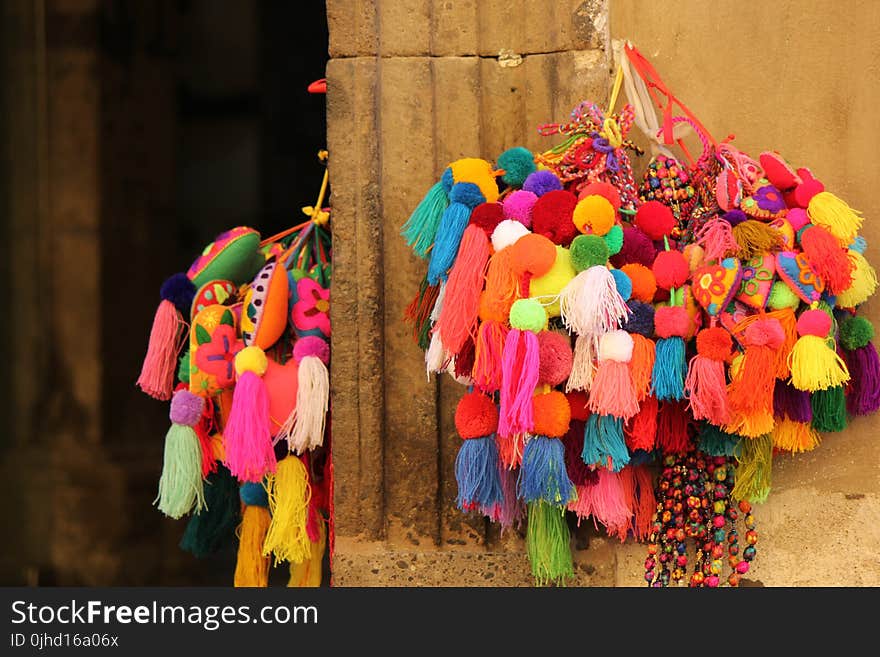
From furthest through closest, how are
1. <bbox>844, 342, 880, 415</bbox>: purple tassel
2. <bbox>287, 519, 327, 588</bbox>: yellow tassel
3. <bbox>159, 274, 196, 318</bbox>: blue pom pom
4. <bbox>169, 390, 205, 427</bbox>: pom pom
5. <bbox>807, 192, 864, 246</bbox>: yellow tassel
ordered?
<bbox>287, 519, 327, 588</bbox>: yellow tassel
<bbox>159, 274, 196, 318</bbox>: blue pom pom
<bbox>169, 390, 205, 427</bbox>: pom pom
<bbox>844, 342, 880, 415</bbox>: purple tassel
<bbox>807, 192, 864, 246</bbox>: yellow tassel

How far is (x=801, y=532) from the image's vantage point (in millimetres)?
2010

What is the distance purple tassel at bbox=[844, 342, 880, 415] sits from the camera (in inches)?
74.3

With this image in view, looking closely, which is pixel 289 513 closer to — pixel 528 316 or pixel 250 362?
pixel 250 362

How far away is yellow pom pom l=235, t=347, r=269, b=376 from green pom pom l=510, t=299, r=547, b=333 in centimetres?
59

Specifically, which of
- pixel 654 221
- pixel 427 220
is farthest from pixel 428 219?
pixel 654 221

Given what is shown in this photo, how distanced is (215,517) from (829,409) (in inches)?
48.0

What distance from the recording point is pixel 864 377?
189 centimetres

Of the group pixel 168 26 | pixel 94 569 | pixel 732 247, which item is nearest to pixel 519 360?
pixel 732 247

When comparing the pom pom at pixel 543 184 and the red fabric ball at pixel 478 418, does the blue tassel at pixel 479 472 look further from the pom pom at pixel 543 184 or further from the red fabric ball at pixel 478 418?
the pom pom at pixel 543 184

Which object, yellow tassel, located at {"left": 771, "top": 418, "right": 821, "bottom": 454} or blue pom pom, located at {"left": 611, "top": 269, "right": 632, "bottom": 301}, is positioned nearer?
blue pom pom, located at {"left": 611, "top": 269, "right": 632, "bottom": 301}

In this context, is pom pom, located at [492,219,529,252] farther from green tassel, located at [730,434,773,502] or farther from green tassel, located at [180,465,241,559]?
green tassel, located at [180,465,241,559]

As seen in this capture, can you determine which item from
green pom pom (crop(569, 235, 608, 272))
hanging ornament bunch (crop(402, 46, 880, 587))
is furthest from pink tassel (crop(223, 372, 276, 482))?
green pom pom (crop(569, 235, 608, 272))

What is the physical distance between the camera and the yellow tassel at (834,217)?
179 cm

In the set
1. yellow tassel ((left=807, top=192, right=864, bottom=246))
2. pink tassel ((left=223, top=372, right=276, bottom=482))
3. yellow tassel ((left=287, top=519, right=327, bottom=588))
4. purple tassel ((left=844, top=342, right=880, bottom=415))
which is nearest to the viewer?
yellow tassel ((left=807, top=192, right=864, bottom=246))
